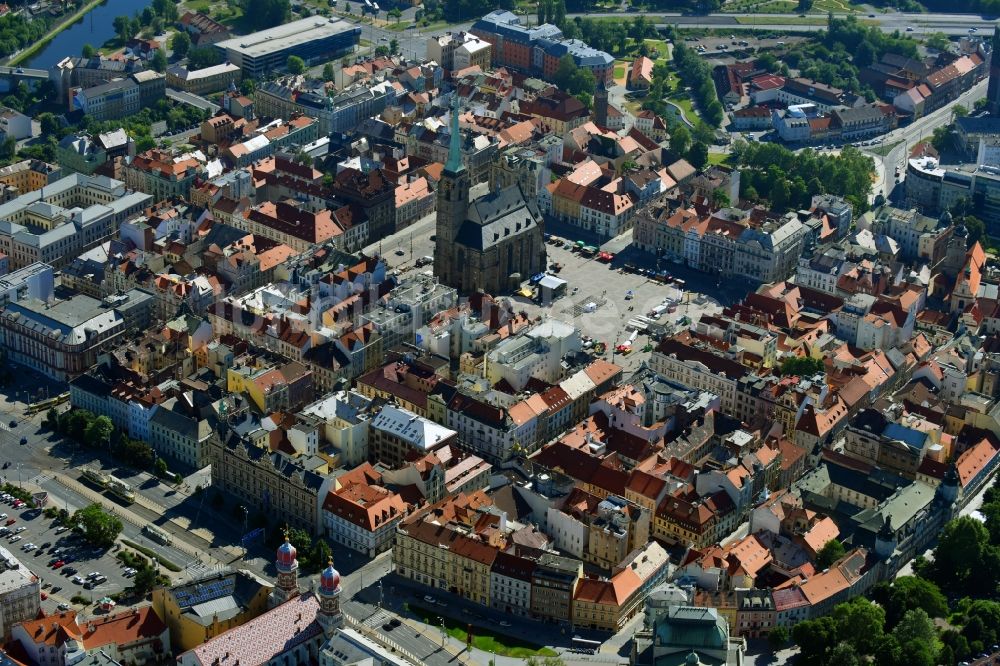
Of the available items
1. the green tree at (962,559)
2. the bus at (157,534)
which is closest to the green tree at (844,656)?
the green tree at (962,559)

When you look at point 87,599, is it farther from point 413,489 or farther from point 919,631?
point 919,631

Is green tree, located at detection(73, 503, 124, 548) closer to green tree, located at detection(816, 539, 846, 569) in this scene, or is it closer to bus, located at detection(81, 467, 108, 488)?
bus, located at detection(81, 467, 108, 488)

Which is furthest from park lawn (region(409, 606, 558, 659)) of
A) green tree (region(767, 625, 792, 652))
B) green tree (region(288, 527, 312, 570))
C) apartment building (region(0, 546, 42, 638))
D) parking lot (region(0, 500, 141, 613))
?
apartment building (region(0, 546, 42, 638))

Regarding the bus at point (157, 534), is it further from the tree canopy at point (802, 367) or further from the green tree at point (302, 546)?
the tree canopy at point (802, 367)

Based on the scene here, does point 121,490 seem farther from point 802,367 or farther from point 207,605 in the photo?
point 802,367

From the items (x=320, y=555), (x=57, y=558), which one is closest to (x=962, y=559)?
(x=320, y=555)
